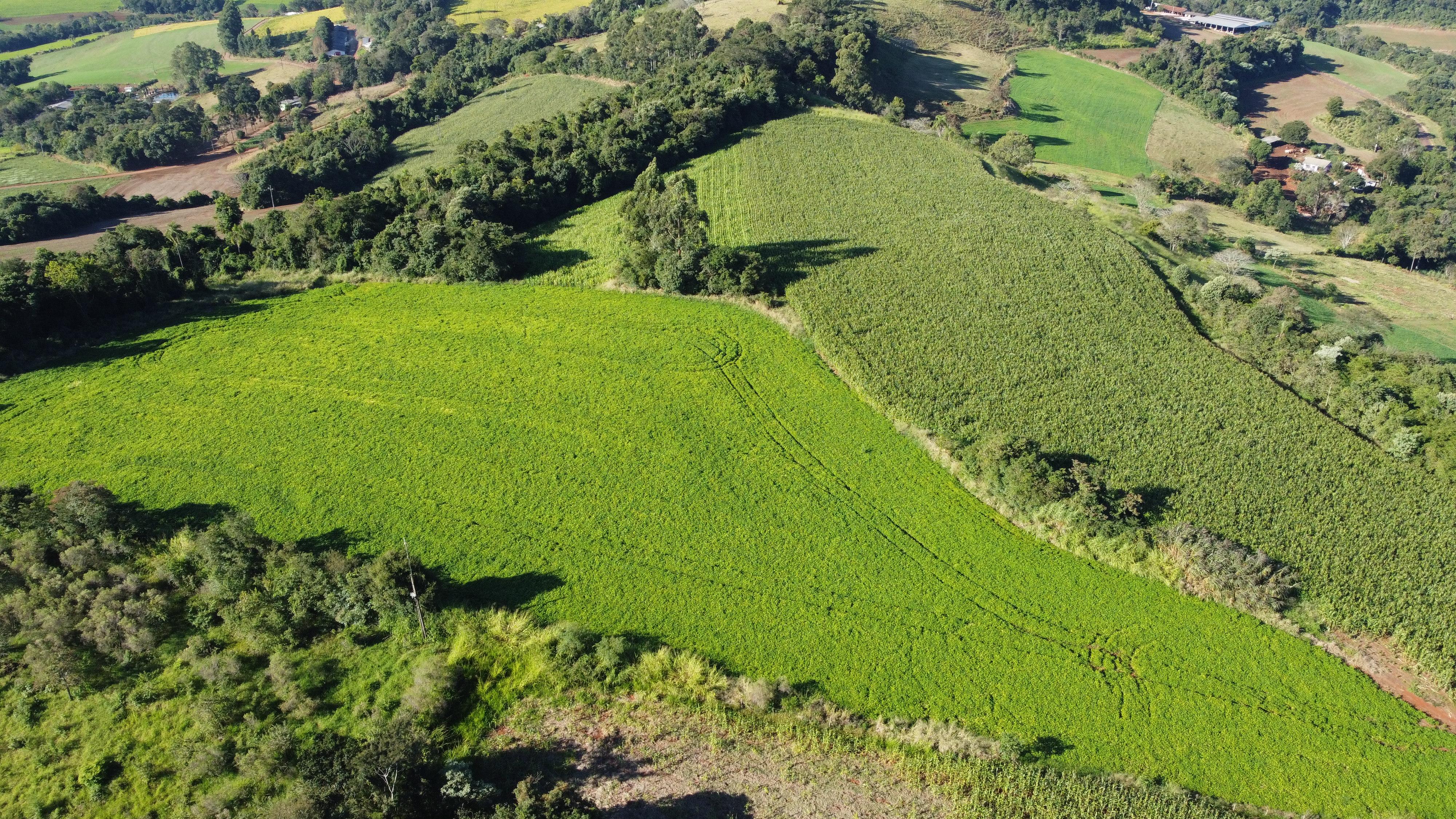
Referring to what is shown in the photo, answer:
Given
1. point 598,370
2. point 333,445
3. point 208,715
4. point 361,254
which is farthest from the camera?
point 361,254

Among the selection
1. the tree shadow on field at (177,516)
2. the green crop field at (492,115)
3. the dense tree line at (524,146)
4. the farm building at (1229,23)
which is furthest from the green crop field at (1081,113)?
the tree shadow on field at (177,516)

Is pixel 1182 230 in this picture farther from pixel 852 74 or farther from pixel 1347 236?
pixel 852 74

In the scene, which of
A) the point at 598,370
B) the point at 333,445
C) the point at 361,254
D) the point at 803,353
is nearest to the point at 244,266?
the point at 361,254

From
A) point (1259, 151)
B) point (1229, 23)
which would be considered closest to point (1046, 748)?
point (1259, 151)

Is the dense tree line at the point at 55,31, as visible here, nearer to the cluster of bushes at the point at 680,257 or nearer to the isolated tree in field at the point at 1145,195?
the cluster of bushes at the point at 680,257

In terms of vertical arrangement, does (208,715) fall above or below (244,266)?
below

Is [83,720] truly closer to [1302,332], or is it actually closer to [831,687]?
[831,687]
